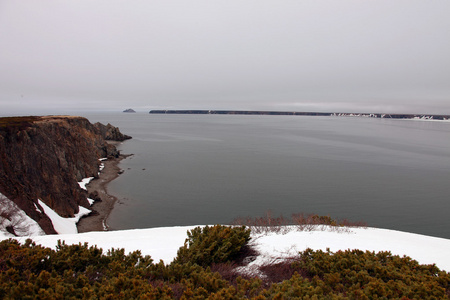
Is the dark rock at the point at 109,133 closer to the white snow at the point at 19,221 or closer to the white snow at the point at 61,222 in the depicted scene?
the white snow at the point at 61,222

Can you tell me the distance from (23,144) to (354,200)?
1191 inches

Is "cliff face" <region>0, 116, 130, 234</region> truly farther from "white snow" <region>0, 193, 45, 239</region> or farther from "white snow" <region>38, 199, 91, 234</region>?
"white snow" <region>0, 193, 45, 239</region>

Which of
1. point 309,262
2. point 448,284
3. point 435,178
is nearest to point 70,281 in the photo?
point 309,262

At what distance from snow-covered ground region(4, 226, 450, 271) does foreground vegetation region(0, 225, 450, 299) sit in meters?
1.15

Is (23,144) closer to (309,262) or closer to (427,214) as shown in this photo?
(309,262)

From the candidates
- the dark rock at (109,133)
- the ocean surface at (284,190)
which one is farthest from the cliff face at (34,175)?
the dark rock at (109,133)

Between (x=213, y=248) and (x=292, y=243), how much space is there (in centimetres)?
318

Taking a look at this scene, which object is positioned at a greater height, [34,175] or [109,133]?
[109,133]

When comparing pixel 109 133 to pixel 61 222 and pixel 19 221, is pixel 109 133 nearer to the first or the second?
pixel 61 222

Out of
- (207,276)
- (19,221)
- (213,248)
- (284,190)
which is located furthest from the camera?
(284,190)

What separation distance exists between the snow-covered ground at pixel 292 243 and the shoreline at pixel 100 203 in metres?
11.4

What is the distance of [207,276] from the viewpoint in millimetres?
5141

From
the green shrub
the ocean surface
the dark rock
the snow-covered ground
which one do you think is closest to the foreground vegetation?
the green shrub

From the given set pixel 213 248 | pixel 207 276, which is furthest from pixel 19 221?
pixel 207 276
